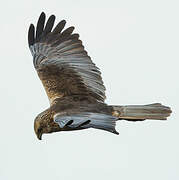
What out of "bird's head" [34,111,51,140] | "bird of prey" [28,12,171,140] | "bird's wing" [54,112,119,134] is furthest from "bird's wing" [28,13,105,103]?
"bird's wing" [54,112,119,134]

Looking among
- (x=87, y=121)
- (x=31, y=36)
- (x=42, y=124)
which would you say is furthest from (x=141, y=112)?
(x=31, y=36)

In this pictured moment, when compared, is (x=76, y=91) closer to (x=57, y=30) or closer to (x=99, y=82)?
(x=99, y=82)

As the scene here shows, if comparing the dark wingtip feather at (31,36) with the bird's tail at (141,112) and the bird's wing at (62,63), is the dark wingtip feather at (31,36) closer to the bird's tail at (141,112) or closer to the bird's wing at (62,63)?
the bird's wing at (62,63)

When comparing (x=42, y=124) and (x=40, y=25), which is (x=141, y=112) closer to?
(x=42, y=124)

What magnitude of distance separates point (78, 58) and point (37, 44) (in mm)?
967

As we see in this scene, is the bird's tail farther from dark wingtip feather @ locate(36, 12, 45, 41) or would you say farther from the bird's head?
dark wingtip feather @ locate(36, 12, 45, 41)

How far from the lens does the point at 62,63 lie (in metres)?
12.5

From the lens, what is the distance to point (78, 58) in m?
12.4

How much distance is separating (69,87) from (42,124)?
1.04 meters

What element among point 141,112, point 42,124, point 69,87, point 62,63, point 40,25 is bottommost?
point 42,124

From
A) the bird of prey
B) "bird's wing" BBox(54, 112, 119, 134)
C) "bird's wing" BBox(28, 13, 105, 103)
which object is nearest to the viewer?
"bird's wing" BBox(54, 112, 119, 134)

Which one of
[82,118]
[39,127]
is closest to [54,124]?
[39,127]

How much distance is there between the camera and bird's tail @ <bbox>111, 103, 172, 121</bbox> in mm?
11266

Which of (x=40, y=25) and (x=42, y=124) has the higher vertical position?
(x=40, y=25)
